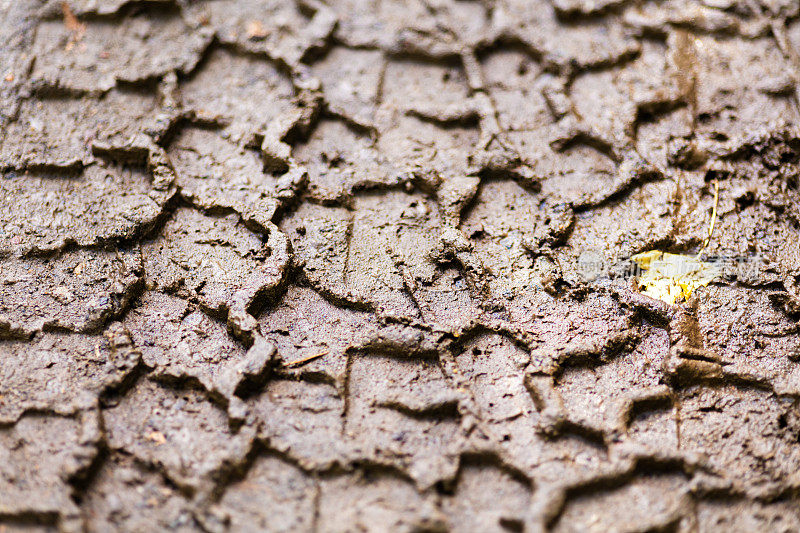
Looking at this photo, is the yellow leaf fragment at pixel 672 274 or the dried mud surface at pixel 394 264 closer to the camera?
the dried mud surface at pixel 394 264

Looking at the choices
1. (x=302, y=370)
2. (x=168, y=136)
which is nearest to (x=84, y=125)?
(x=168, y=136)

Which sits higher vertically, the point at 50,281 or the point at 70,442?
the point at 50,281

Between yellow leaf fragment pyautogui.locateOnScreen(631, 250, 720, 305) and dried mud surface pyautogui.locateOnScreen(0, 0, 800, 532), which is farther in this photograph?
yellow leaf fragment pyautogui.locateOnScreen(631, 250, 720, 305)

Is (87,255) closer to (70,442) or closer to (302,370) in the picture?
(70,442)
